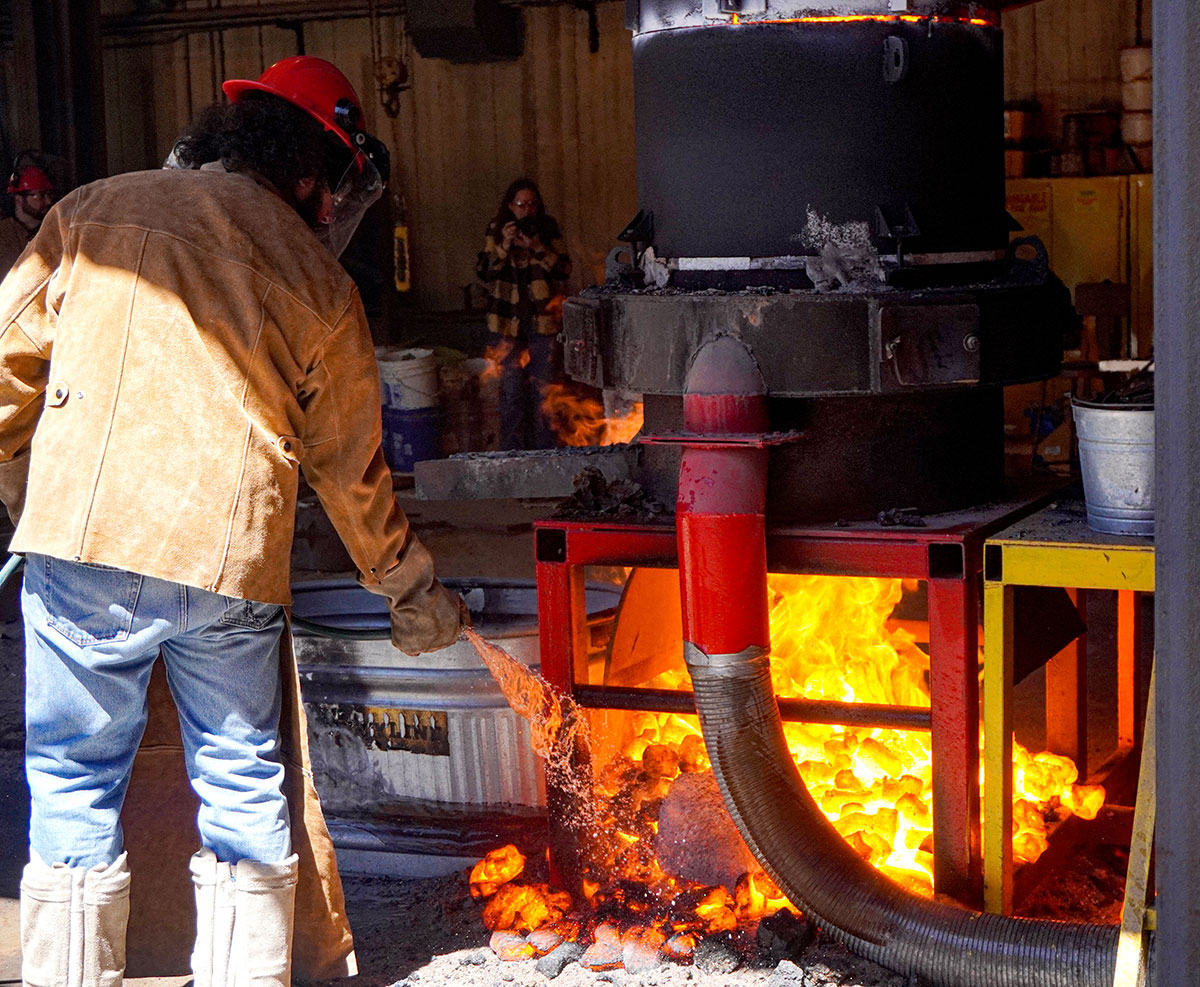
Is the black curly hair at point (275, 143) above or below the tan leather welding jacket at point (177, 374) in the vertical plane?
above

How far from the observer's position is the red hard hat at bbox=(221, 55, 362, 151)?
9.50ft

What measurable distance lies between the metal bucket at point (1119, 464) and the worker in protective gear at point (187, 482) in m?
1.38

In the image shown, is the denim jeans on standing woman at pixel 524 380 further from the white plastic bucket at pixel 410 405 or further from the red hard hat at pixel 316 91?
the red hard hat at pixel 316 91

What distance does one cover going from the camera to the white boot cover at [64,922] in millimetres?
2678

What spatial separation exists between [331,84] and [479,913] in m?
1.83

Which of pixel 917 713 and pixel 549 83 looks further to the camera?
pixel 549 83

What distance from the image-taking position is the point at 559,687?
336 cm

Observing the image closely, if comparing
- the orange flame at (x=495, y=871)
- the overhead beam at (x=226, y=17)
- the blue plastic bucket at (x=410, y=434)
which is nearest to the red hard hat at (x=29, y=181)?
the blue plastic bucket at (x=410, y=434)

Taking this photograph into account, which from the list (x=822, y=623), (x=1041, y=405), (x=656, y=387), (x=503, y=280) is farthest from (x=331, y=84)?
(x=503, y=280)

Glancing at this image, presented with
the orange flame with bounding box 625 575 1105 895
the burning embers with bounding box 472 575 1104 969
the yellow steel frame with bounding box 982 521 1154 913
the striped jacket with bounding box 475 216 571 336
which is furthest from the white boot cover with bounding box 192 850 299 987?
the striped jacket with bounding box 475 216 571 336

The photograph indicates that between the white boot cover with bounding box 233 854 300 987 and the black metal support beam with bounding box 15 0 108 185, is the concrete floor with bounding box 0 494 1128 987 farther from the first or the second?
the black metal support beam with bounding box 15 0 108 185

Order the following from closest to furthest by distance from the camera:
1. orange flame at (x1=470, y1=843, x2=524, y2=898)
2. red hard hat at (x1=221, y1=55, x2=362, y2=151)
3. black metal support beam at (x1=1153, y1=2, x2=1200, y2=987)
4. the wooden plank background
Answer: black metal support beam at (x1=1153, y1=2, x2=1200, y2=987), red hard hat at (x1=221, y1=55, x2=362, y2=151), orange flame at (x1=470, y1=843, x2=524, y2=898), the wooden plank background

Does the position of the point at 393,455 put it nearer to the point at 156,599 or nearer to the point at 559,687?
the point at 559,687

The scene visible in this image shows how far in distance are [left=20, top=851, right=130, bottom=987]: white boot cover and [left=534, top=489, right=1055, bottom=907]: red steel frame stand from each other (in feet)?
3.65
